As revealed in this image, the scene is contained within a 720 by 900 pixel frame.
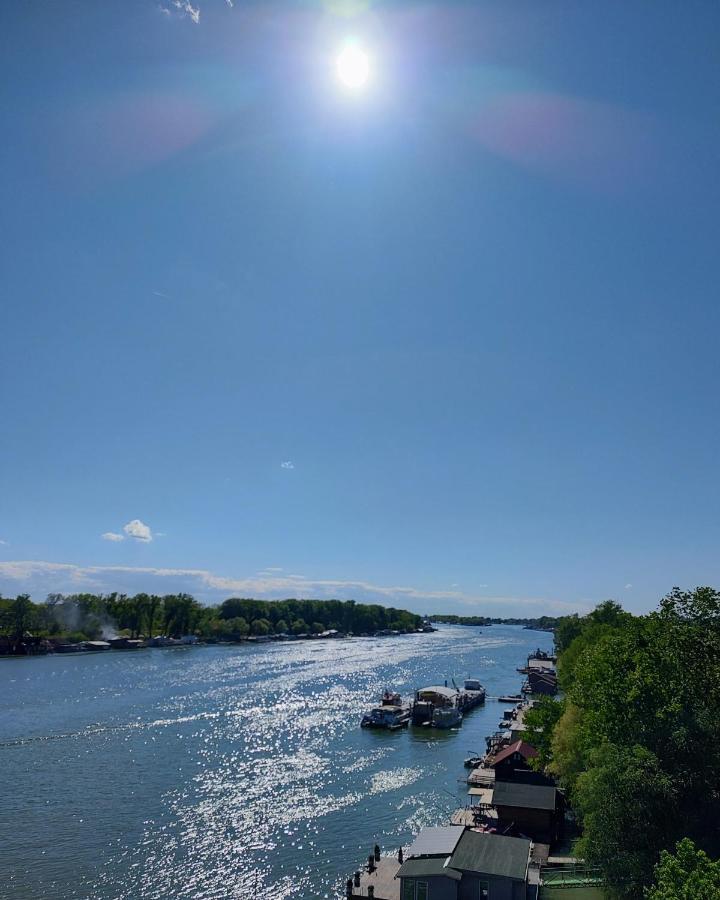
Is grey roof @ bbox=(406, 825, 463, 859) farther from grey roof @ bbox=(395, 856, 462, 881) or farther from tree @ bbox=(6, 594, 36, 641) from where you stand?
tree @ bbox=(6, 594, 36, 641)

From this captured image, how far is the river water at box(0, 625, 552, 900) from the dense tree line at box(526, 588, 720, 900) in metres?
16.7

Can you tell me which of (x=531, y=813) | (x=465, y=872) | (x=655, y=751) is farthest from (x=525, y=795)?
(x=655, y=751)

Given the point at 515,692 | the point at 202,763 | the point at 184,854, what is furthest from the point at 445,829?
the point at 515,692

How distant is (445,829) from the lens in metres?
36.2

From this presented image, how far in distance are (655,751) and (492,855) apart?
1054 cm

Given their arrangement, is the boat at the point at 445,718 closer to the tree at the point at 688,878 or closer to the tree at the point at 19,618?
the tree at the point at 688,878

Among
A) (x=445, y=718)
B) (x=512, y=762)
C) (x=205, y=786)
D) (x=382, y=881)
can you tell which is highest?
(x=512, y=762)

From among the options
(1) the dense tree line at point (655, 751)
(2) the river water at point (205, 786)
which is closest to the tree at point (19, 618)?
(2) the river water at point (205, 786)

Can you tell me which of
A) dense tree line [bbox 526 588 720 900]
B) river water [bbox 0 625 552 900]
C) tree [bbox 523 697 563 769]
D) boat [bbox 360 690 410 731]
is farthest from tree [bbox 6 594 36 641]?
dense tree line [bbox 526 588 720 900]

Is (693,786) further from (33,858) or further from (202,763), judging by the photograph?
(202,763)

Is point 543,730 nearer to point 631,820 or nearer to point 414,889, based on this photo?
point 414,889

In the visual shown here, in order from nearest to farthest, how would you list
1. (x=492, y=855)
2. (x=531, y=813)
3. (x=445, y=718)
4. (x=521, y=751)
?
(x=492, y=855)
(x=531, y=813)
(x=521, y=751)
(x=445, y=718)

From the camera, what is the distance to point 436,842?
33906 millimetres

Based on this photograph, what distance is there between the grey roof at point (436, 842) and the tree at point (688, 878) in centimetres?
1569
